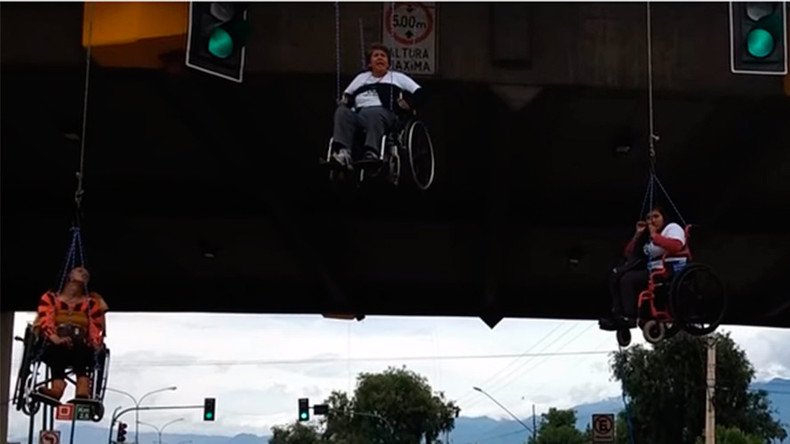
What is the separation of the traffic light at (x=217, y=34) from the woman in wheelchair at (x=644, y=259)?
4.09m

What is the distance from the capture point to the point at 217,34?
32.5 feet

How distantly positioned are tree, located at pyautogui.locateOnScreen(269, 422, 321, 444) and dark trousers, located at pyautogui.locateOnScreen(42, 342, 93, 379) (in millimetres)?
129523

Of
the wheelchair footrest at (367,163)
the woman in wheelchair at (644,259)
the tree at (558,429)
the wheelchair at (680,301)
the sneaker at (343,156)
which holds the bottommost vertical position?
the wheelchair at (680,301)

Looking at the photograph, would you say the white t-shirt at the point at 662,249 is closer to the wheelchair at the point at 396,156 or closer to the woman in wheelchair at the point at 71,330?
the wheelchair at the point at 396,156

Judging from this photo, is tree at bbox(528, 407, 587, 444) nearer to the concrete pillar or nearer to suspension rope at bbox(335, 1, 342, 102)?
the concrete pillar

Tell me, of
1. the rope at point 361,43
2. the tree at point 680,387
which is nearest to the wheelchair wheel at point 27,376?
the rope at point 361,43

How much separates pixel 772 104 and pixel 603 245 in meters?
7.02

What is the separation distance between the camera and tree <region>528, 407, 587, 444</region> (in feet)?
339

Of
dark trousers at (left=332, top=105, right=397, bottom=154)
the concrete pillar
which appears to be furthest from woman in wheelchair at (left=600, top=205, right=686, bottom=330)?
the concrete pillar

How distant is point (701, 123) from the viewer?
1370 centimetres

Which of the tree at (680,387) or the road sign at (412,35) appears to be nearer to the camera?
the road sign at (412,35)

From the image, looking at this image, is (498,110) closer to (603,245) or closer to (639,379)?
(603,245)

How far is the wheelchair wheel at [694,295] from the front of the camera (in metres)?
9.94

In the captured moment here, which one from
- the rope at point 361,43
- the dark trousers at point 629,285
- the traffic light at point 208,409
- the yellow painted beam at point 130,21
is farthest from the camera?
the traffic light at point 208,409
